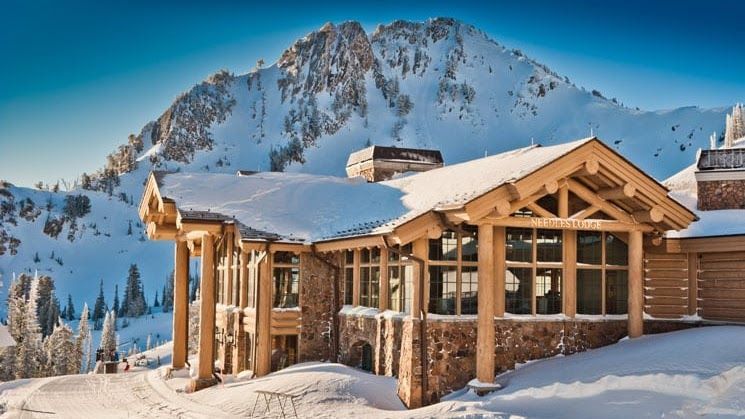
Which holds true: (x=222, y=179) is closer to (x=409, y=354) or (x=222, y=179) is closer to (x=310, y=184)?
(x=310, y=184)

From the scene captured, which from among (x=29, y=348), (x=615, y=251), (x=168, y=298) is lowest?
(x=168, y=298)

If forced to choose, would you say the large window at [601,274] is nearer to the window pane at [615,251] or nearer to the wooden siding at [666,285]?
the window pane at [615,251]

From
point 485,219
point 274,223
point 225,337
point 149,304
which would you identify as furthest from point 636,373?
point 149,304

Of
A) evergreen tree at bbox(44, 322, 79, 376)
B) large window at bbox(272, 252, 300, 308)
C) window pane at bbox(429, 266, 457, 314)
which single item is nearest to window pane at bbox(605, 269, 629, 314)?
window pane at bbox(429, 266, 457, 314)

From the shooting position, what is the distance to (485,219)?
1410 centimetres

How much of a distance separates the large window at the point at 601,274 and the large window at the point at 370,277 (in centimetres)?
410

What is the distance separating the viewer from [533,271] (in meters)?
15.3

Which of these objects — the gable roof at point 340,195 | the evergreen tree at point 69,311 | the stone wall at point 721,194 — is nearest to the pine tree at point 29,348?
the gable roof at point 340,195

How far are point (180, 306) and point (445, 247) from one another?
11453mm

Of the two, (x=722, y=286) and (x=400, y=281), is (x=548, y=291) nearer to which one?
(x=400, y=281)

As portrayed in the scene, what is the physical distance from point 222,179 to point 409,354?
9647mm

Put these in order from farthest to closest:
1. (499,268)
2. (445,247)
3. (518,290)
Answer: (518,290), (445,247), (499,268)

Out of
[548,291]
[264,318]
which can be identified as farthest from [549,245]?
[264,318]

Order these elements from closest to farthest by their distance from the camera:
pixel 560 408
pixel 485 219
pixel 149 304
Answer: pixel 560 408, pixel 485 219, pixel 149 304
